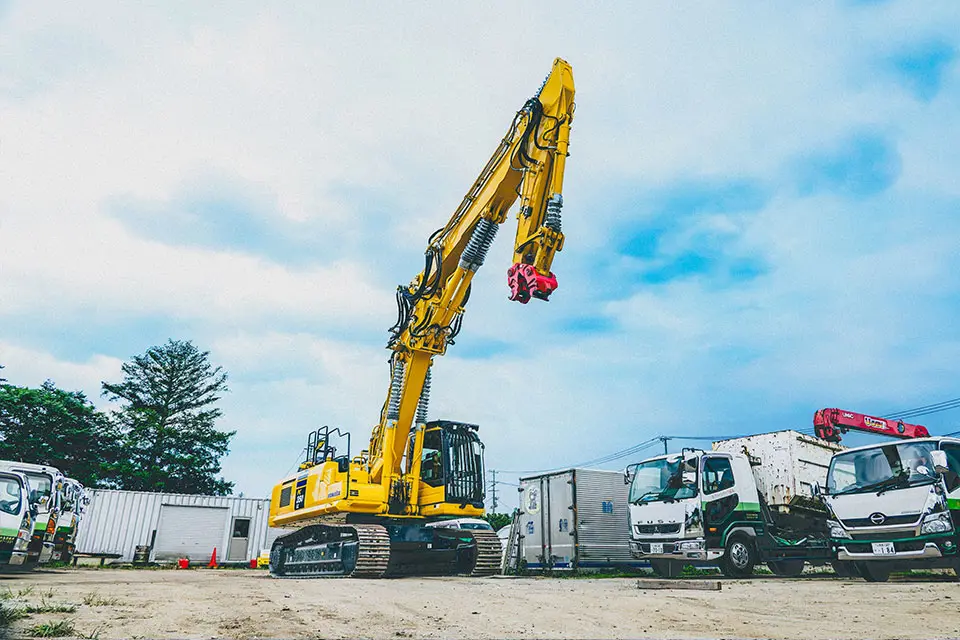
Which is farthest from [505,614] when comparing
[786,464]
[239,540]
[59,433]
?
[59,433]

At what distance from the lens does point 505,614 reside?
22.2ft

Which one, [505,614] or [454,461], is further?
[454,461]

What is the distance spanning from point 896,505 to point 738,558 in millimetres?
3580

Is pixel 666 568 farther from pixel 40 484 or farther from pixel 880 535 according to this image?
pixel 40 484

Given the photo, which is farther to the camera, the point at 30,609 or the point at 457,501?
the point at 457,501

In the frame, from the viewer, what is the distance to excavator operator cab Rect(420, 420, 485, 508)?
14391mm

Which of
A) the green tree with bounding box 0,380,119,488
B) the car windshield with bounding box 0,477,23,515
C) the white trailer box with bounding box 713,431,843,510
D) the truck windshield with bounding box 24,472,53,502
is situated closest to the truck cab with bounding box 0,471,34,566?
the car windshield with bounding box 0,477,23,515

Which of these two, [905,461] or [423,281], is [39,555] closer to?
[423,281]

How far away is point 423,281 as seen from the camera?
1527cm

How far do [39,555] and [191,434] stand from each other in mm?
30416

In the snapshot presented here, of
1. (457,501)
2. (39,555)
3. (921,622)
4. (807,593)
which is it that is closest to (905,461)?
(807,593)

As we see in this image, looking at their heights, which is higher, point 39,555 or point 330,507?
point 330,507

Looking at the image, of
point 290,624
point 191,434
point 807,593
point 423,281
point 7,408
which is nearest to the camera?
point 290,624

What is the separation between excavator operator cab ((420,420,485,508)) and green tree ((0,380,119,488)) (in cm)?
3281
